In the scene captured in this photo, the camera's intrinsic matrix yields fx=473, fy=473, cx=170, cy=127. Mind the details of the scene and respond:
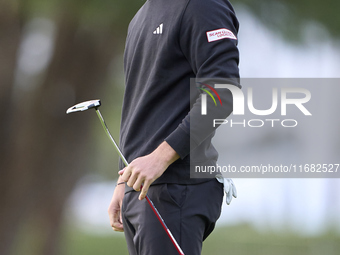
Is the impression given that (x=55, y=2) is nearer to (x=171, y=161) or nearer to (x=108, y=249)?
(x=108, y=249)

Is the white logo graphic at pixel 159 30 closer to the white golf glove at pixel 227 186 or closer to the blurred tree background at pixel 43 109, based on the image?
the white golf glove at pixel 227 186

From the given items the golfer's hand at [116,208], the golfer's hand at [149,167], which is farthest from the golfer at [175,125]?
the golfer's hand at [116,208]

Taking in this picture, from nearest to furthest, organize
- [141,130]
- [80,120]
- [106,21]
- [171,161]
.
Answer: [171,161] → [141,130] → [80,120] → [106,21]

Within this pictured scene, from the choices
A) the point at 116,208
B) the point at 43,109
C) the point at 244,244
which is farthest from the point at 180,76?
the point at 244,244

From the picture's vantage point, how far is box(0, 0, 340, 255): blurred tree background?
339 cm

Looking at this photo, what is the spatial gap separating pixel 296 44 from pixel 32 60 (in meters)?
2.22

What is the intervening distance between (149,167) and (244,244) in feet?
10.6

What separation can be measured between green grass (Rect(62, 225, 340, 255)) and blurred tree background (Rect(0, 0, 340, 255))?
1.59 feet

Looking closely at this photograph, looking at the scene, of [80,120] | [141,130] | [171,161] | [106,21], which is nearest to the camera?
[171,161]

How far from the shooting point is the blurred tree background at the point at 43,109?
3.39 m

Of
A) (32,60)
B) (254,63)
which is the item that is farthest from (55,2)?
(254,63)

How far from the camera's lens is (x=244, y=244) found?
13.3 ft

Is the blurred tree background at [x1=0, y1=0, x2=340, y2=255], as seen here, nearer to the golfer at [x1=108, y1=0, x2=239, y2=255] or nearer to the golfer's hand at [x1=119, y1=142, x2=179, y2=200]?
the golfer at [x1=108, y1=0, x2=239, y2=255]

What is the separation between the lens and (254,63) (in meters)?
4.14
